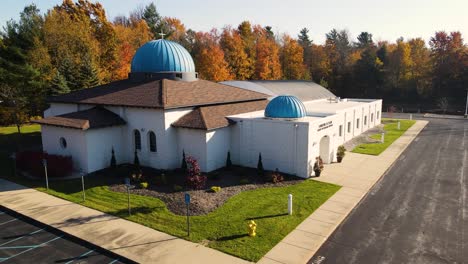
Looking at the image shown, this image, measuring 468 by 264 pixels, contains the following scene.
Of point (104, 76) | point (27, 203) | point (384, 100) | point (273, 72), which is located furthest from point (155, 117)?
point (384, 100)

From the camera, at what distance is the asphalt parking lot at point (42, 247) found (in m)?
15.3

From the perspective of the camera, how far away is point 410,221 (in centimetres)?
1883

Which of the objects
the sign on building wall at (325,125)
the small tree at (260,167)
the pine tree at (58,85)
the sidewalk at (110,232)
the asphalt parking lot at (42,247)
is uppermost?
the pine tree at (58,85)

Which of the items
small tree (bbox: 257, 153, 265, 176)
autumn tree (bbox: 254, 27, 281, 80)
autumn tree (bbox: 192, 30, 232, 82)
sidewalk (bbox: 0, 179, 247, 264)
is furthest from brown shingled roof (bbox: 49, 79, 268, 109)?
autumn tree (bbox: 254, 27, 281, 80)

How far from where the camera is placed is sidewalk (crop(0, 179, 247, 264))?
49.2ft

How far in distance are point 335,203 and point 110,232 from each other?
13141 mm

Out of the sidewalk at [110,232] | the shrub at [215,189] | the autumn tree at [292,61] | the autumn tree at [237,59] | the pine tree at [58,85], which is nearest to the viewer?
the sidewalk at [110,232]

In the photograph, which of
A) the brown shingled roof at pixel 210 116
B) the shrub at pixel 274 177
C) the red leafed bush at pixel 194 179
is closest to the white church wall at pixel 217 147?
the brown shingled roof at pixel 210 116

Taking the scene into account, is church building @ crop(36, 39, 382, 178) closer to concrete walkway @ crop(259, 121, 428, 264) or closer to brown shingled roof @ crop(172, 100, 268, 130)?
brown shingled roof @ crop(172, 100, 268, 130)

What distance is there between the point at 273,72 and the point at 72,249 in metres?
71.7

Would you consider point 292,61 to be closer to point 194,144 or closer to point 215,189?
point 194,144

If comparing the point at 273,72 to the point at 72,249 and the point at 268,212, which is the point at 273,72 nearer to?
the point at 268,212

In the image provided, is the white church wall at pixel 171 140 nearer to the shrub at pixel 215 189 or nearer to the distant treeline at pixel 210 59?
the shrub at pixel 215 189

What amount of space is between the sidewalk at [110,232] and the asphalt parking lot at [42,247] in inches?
13.3
